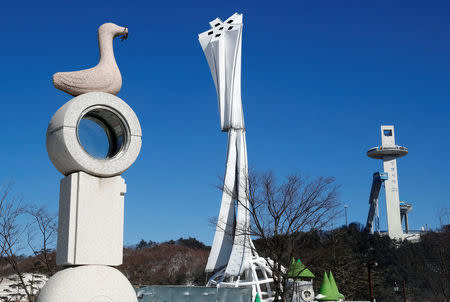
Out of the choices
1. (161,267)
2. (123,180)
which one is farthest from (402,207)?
(123,180)

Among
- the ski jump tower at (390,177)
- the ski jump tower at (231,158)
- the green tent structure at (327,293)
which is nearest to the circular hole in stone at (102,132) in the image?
the green tent structure at (327,293)

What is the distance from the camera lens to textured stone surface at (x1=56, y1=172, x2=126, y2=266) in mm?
6949

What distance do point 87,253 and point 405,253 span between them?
38.1m

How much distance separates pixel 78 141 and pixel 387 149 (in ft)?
166

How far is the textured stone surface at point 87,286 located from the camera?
259 inches

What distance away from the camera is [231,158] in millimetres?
25547

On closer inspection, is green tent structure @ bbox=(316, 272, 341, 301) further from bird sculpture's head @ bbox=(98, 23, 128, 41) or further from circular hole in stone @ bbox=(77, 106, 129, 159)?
bird sculpture's head @ bbox=(98, 23, 128, 41)

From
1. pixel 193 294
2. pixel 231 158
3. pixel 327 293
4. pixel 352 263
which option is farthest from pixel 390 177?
pixel 193 294

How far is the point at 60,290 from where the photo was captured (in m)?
6.58

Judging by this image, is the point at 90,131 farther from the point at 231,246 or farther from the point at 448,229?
the point at 448,229

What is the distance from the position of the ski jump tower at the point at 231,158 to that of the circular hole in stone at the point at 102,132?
54.0ft

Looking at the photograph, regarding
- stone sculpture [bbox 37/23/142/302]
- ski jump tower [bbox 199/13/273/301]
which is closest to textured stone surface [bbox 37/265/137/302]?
stone sculpture [bbox 37/23/142/302]

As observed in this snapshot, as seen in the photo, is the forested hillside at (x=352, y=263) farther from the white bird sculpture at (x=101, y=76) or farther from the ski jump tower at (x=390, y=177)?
the white bird sculpture at (x=101, y=76)

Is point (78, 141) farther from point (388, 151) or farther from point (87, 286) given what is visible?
point (388, 151)
